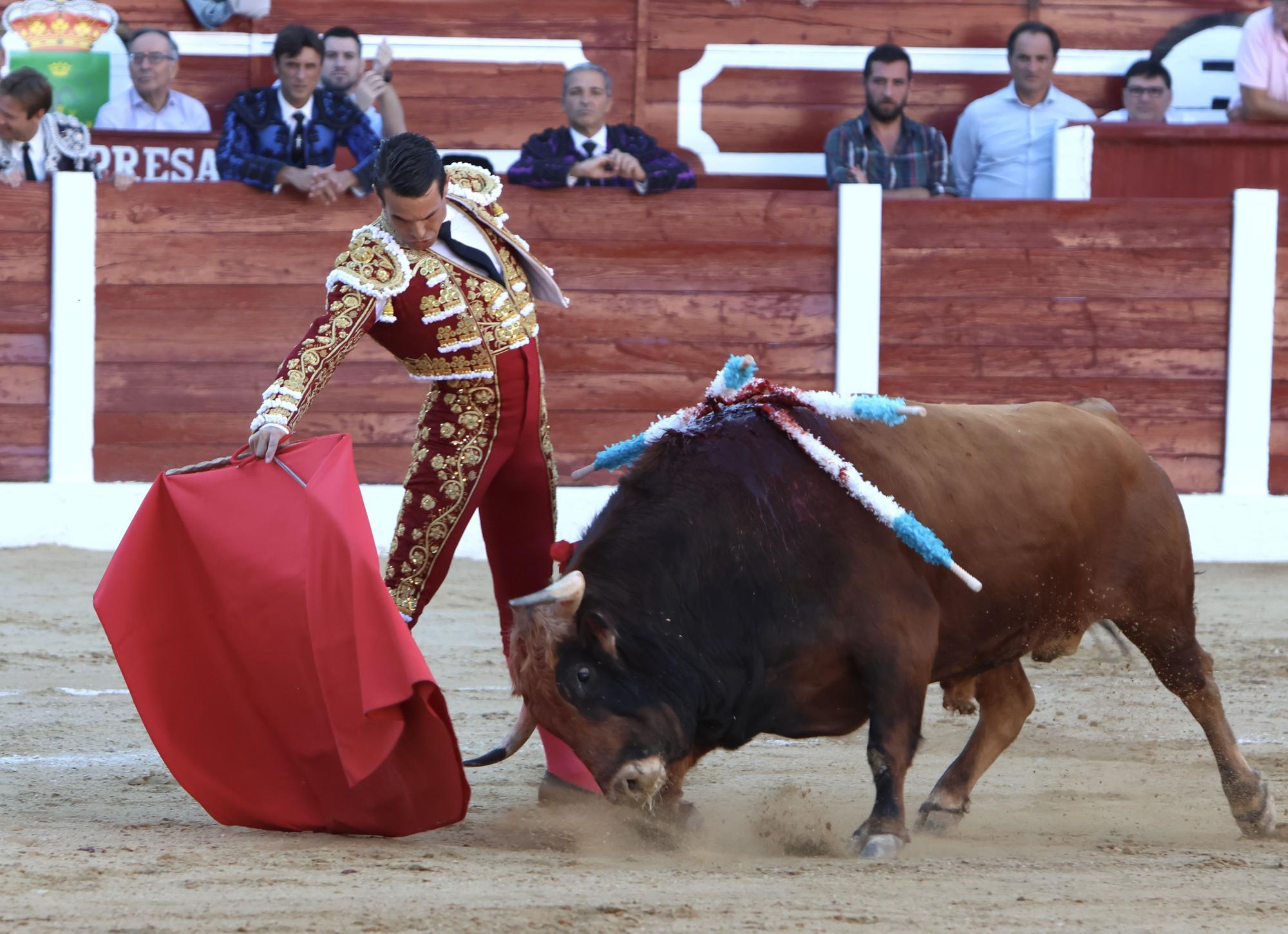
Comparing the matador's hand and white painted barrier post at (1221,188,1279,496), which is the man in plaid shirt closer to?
white painted barrier post at (1221,188,1279,496)

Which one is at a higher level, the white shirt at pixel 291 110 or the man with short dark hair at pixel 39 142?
the white shirt at pixel 291 110

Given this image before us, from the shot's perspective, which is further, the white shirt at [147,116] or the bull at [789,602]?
the white shirt at [147,116]

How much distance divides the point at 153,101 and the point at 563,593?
4.90m

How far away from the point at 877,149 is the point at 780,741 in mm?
3255

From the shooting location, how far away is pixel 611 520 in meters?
2.95

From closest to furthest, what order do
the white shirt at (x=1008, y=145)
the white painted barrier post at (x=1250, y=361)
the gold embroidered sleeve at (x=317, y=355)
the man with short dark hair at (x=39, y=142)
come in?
the gold embroidered sleeve at (x=317, y=355) → the man with short dark hair at (x=39, y=142) → the white painted barrier post at (x=1250, y=361) → the white shirt at (x=1008, y=145)

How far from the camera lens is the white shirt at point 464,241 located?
127 inches

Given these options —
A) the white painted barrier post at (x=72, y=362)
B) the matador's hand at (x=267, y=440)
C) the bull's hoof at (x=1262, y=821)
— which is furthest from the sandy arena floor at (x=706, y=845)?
the white painted barrier post at (x=72, y=362)

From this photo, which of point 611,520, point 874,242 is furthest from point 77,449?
point 611,520

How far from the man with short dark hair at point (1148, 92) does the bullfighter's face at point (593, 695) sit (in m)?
5.02

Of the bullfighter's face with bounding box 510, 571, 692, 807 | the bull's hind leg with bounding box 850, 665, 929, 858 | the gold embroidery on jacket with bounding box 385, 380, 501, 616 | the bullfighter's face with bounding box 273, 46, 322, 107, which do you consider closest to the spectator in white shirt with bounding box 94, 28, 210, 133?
the bullfighter's face with bounding box 273, 46, 322, 107

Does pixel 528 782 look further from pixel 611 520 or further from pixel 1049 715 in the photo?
pixel 1049 715

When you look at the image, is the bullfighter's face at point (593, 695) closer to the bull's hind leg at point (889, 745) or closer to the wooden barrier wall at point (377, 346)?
the bull's hind leg at point (889, 745)

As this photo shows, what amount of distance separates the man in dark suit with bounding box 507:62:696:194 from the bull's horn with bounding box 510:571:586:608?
3.82 meters
